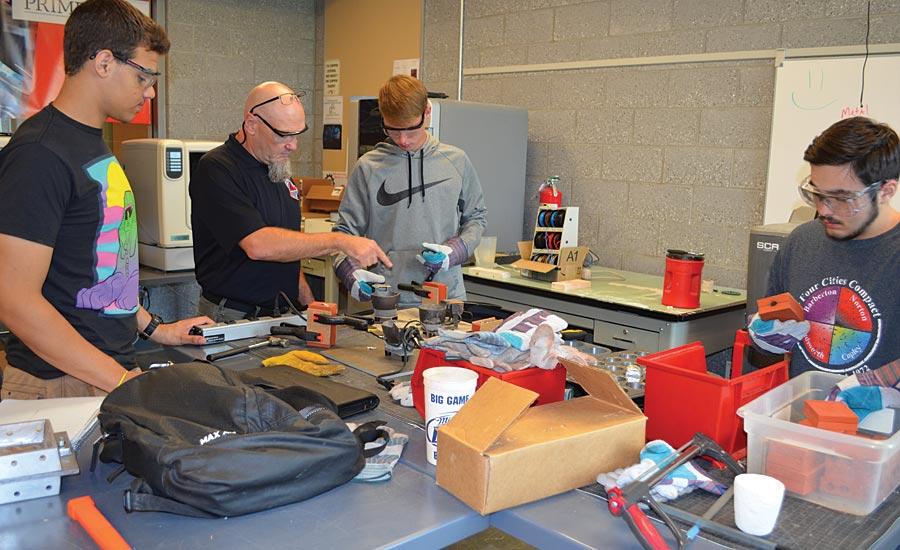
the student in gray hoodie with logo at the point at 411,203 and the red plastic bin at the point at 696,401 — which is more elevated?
the student in gray hoodie with logo at the point at 411,203

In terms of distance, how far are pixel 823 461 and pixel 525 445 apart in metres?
0.55

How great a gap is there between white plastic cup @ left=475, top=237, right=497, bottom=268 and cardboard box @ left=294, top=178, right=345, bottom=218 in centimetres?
124

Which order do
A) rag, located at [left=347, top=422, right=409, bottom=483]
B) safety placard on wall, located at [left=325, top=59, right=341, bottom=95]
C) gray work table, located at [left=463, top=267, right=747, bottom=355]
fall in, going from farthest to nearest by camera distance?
safety placard on wall, located at [left=325, top=59, right=341, bottom=95] < gray work table, located at [left=463, top=267, right=747, bottom=355] < rag, located at [left=347, top=422, right=409, bottom=483]

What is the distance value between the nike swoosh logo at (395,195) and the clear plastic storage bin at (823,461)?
197cm

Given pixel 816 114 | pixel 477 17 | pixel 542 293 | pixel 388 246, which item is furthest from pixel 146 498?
pixel 477 17

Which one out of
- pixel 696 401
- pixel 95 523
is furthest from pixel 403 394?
pixel 95 523

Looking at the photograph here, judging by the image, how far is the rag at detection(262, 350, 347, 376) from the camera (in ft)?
6.75

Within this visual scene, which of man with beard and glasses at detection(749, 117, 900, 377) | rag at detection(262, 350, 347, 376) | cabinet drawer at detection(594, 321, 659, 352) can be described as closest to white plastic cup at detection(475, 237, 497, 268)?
cabinet drawer at detection(594, 321, 659, 352)

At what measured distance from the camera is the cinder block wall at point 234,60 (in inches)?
212

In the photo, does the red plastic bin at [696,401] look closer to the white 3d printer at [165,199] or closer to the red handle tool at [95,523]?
the red handle tool at [95,523]

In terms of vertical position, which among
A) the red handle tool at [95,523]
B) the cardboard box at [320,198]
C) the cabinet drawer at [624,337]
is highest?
the cardboard box at [320,198]

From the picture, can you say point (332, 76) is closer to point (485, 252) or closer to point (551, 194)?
point (551, 194)

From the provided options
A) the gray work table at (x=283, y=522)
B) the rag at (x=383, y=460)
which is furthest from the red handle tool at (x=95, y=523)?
the rag at (x=383, y=460)

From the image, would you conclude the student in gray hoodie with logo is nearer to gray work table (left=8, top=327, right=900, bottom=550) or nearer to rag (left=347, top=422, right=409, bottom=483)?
rag (left=347, top=422, right=409, bottom=483)
